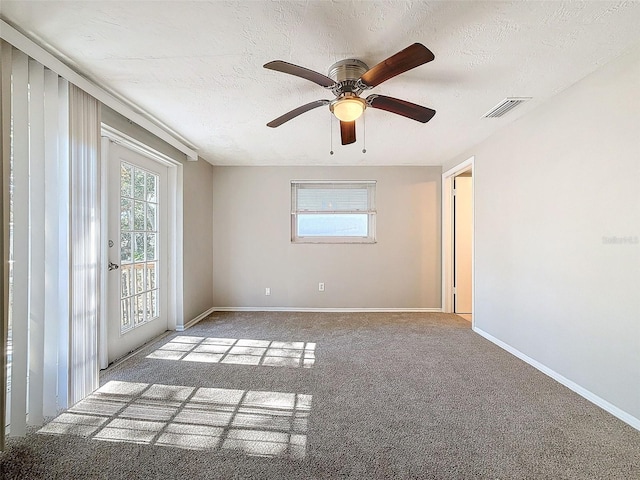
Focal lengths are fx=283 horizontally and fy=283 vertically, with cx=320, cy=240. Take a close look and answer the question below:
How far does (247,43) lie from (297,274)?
3.22m

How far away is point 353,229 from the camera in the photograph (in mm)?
4418

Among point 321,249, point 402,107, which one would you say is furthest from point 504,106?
point 321,249

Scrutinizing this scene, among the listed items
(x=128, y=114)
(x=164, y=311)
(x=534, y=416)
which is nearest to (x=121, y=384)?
(x=164, y=311)

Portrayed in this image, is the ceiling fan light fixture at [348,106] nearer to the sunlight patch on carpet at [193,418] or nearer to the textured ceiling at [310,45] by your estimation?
the textured ceiling at [310,45]

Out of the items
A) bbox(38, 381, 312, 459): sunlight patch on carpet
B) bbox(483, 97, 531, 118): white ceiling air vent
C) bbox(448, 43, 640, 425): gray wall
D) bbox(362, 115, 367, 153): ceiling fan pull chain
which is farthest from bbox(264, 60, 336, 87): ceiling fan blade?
bbox(38, 381, 312, 459): sunlight patch on carpet

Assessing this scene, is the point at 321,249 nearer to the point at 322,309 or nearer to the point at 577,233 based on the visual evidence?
the point at 322,309

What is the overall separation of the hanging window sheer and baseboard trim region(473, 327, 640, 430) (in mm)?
3543

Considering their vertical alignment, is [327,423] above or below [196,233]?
below

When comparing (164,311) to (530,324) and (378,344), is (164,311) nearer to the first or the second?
(378,344)

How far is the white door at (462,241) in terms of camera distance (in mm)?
4258

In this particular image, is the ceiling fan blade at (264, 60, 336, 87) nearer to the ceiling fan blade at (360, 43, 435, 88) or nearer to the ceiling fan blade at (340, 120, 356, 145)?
the ceiling fan blade at (360, 43, 435, 88)

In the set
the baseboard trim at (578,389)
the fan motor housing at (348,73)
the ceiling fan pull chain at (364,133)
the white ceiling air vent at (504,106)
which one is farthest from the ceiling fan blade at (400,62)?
the baseboard trim at (578,389)

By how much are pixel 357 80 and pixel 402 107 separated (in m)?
0.38

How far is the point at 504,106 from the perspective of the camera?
2.45 meters
